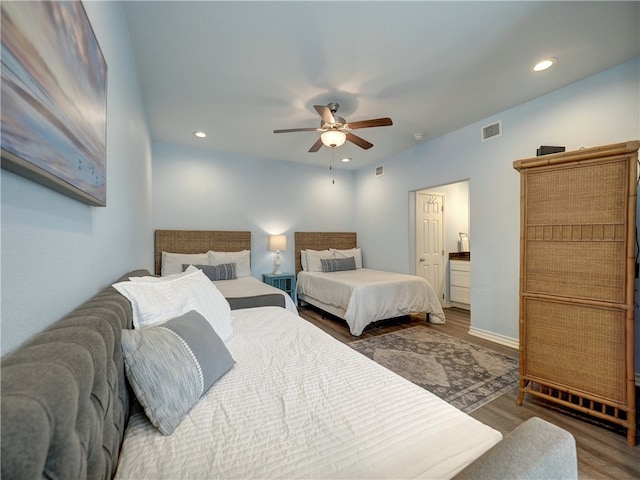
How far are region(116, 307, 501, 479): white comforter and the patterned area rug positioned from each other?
1.33 meters

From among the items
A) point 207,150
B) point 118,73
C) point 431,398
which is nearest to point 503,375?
point 431,398

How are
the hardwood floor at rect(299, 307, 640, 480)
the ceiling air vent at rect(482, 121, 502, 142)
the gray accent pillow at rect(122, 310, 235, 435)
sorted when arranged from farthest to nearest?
1. the ceiling air vent at rect(482, 121, 502, 142)
2. the hardwood floor at rect(299, 307, 640, 480)
3. the gray accent pillow at rect(122, 310, 235, 435)

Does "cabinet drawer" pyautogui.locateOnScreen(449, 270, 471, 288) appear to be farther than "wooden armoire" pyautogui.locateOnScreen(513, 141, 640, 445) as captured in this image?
Yes

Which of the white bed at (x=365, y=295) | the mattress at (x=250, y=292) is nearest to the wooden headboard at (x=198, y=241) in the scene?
the mattress at (x=250, y=292)

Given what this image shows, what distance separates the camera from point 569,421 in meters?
1.78

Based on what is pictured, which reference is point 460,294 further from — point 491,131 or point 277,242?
point 277,242

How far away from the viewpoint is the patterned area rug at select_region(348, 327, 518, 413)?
2074 millimetres

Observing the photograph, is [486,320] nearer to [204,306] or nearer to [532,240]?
[532,240]

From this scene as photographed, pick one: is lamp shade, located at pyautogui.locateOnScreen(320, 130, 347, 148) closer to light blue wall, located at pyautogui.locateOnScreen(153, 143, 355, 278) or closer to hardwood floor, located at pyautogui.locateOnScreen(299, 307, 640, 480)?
light blue wall, located at pyautogui.locateOnScreen(153, 143, 355, 278)

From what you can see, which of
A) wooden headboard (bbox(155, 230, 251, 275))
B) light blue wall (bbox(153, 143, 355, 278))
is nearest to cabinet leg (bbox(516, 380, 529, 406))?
light blue wall (bbox(153, 143, 355, 278))

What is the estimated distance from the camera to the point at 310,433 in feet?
2.63

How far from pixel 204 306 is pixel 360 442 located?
1.04 metres

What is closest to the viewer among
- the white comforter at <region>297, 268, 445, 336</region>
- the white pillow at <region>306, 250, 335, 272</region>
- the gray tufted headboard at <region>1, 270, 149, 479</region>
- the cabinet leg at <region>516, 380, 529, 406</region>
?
the gray tufted headboard at <region>1, 270, 149, 479</region>

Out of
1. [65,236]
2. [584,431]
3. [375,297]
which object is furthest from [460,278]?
[65,236]
